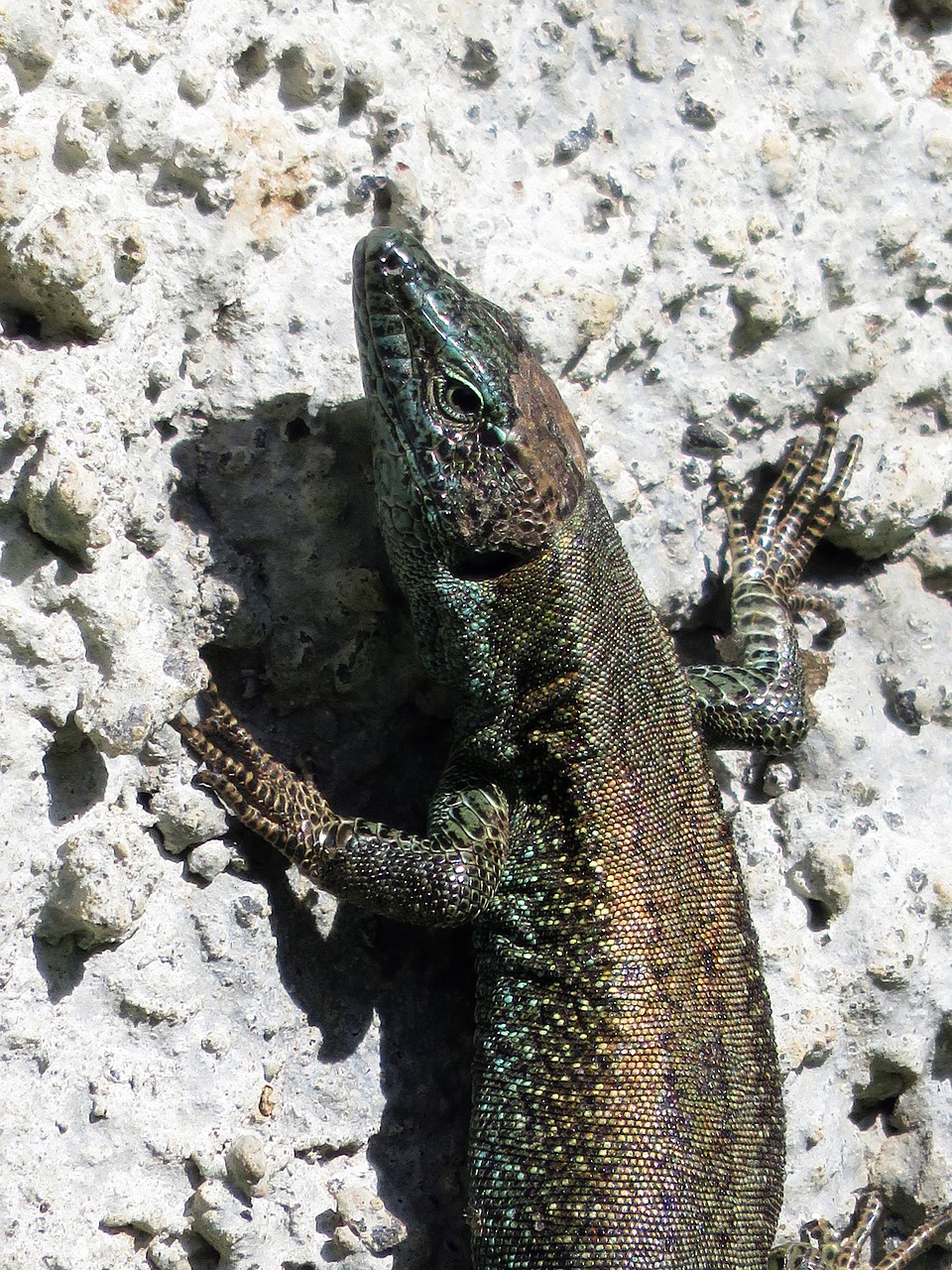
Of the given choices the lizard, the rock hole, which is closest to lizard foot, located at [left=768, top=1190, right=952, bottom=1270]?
the lizard

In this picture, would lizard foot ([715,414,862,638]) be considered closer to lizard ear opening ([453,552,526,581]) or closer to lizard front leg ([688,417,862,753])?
lizard front leg ([688,417,862,753])

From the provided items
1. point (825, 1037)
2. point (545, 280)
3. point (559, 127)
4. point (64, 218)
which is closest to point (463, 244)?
point (545, 280)

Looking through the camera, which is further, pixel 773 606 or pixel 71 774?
Result: pixel 773 606

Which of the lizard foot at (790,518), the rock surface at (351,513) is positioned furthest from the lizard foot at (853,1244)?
the lizard foot at (790,518)

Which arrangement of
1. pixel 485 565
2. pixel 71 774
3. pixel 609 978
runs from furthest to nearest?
pixel 485 565 < pixel 609 978 < pixel 71 774

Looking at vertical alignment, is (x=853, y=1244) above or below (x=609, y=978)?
below

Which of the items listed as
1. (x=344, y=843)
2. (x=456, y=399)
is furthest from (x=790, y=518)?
(x=344, y=843)

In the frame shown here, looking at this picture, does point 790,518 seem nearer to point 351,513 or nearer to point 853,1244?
point 351,513
